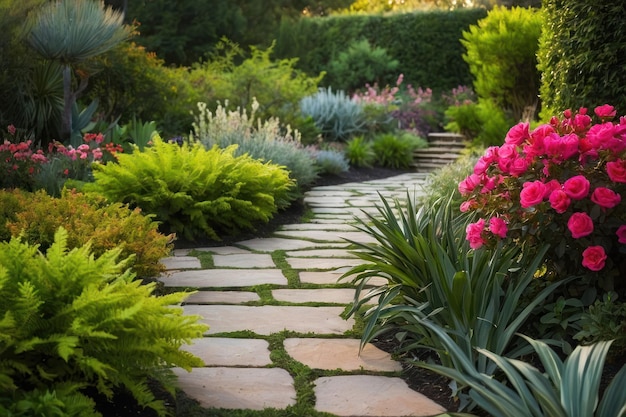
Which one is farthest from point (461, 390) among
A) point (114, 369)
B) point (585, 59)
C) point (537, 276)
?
point (585, 59)

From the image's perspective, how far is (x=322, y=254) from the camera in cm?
555

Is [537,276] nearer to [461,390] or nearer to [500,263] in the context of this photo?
[500,263]

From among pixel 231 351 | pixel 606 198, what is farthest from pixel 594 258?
pixel 231 351

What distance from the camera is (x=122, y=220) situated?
433 cm

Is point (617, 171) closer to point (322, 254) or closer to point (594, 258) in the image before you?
point (594, 258)

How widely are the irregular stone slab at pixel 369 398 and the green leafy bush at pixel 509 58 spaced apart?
829 centimetres

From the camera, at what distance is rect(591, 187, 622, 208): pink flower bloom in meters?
3.15

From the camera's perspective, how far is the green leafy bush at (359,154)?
1160 cm

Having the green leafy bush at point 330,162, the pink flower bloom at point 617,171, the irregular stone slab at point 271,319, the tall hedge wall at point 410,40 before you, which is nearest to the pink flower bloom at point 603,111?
the pink flower bloom at point 617,171

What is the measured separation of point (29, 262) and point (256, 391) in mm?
943

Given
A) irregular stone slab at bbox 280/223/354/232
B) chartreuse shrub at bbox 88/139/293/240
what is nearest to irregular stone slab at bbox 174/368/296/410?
chartreuse shrub at bbox 88/139/293/240

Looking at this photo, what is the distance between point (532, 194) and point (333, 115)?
9.93 metres

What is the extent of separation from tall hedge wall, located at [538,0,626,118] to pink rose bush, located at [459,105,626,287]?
1478 millimetres

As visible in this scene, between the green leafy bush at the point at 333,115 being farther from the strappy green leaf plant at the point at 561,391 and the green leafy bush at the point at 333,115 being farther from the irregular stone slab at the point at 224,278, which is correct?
the strappy green leaf plant at the point at 561,391
